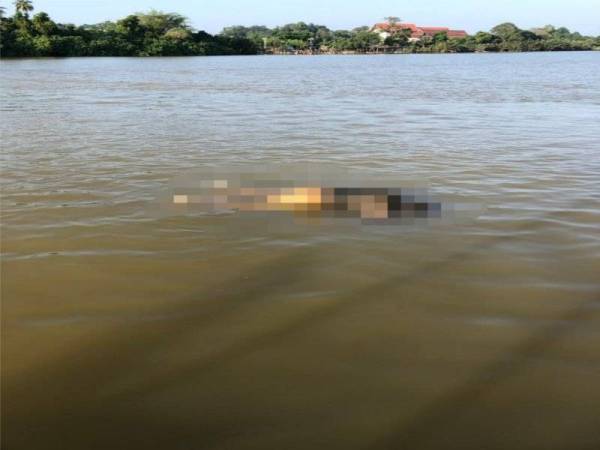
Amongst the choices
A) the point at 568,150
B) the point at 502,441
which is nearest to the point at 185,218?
the point at 502,441

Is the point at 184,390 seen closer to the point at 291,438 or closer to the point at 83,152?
the point at 291,438

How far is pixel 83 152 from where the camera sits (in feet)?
28.0

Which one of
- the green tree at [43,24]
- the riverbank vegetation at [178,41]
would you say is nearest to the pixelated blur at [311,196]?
the riverbank vegetation at [178,41]

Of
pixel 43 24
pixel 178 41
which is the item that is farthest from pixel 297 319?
pixel 178 41

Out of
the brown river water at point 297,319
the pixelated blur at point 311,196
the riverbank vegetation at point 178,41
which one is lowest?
the brown river water at point 297,319

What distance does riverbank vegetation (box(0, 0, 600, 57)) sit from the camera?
64875 mm

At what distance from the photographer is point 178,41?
7781cm

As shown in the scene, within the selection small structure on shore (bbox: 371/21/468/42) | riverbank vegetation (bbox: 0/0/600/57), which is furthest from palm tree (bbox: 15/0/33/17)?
small structure on shore (bbox: 371/21/468/42)

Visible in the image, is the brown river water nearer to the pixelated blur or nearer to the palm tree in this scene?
the pixelated blur

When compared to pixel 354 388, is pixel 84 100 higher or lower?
higher

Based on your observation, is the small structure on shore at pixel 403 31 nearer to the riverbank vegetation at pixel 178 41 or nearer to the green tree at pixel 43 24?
the riverbank vegetation at pixel 178 41

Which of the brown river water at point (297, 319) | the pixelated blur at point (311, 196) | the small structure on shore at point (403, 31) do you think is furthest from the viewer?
the small structure on shore at point (403, 31)

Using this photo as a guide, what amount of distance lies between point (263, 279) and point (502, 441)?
2.00 metres

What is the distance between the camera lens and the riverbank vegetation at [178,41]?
64.9 metres
